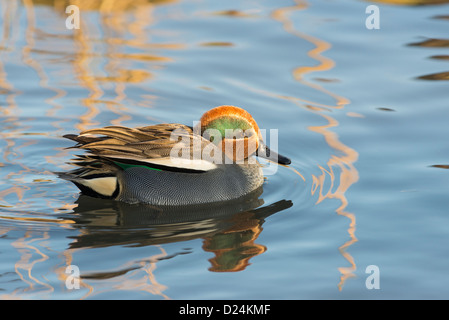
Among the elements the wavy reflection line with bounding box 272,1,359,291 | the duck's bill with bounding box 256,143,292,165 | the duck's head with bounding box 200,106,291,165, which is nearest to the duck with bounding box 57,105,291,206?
the duck's head with bounding box 200,106,291,165

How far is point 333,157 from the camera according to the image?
731cm

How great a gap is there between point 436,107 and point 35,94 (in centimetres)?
401

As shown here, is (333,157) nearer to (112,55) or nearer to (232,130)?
(232,130)

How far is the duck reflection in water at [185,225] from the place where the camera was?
227 inches

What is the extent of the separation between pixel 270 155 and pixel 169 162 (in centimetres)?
91

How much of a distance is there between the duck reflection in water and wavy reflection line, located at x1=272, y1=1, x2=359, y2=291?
0.44 m

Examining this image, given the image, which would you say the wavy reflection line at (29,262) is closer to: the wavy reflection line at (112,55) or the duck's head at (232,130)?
the duck's head at (232,130)

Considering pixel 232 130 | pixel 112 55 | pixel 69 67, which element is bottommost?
pixel 232 130

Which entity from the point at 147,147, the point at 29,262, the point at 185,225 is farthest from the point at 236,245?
the point at 29,262

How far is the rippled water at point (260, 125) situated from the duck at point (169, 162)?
14 centimetres

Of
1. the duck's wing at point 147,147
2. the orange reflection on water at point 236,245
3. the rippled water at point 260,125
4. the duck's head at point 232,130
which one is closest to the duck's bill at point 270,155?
the duck's head at point 232,130

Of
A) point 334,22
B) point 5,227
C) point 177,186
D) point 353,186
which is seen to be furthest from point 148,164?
point 334,22

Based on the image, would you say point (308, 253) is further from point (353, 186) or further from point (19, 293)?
point (19, 293)

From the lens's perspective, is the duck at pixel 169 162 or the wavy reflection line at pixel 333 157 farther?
the duck at pixel 169 162
